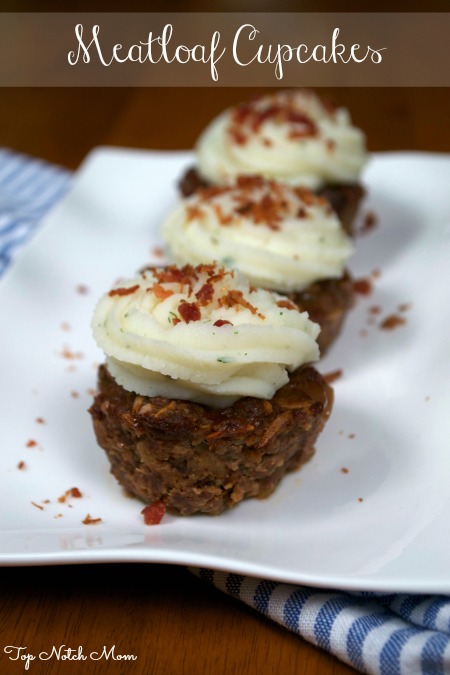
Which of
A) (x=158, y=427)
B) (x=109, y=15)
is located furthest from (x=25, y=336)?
(x=109, y=15)

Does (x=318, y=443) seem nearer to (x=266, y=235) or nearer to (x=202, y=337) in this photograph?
(x=202, y=337)

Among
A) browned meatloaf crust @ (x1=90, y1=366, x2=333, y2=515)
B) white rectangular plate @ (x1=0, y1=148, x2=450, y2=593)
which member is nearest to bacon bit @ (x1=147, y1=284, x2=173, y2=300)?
browned meatloaf crust @ (x1=90, y1=366, x2=333, y2=515)

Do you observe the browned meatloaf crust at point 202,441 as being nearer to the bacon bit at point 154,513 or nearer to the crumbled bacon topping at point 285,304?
the bacon bit at point 154,513

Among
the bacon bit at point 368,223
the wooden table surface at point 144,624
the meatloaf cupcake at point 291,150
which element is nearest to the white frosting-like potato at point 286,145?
the meatloaf cupcake at point 291,150

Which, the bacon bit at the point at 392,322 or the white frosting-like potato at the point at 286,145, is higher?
the white frosting-like potato at the point at 286,145

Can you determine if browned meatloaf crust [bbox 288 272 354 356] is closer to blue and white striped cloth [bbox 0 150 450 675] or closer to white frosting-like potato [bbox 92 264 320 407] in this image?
white frosting-like potato [bbox 92 264 320 407]

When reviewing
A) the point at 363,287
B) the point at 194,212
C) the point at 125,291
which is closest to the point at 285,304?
the point at 125,291
